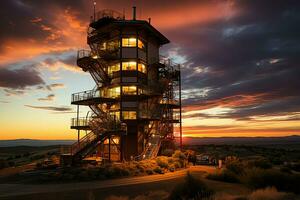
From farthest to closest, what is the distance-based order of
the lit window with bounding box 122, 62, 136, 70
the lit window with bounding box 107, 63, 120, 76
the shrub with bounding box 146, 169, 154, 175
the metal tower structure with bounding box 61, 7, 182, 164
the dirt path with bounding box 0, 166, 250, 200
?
1. the lit window with bounding box 107, 63, 120, 76
2. the lit window with bounding box 122, 62, 136, 70
3. the metal tower structure with bounding box 61, 7, 182, 164
4. the shrub with bounding box 146, 169, 154, 175
5. the dirt path with bounding box 0, 166, 250, 200

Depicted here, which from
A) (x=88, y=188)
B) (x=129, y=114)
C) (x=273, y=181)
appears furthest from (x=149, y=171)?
(x=273, y=181)

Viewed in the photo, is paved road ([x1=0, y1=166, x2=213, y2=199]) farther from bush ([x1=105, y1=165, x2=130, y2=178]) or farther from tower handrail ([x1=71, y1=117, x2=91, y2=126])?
tower handrail ([x1=71, y1=117, x2=91, y2=126])

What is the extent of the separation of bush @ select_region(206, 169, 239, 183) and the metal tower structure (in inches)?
457

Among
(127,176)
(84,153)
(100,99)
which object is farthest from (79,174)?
(100,99)

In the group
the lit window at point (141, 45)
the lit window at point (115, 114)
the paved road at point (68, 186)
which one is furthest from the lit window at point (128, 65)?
the paved road at point (68, 186)

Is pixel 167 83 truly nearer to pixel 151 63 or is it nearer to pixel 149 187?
pixel 151 63

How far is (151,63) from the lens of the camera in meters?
38.7

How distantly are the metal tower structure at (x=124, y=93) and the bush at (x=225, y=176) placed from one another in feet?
38.1

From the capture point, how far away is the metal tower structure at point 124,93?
33.2 metres

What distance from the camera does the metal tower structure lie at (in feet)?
109

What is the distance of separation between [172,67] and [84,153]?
1893cm

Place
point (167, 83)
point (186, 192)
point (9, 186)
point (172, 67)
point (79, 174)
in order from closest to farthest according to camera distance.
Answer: point (186, 192) → point (9, 186) → point (79, 174) → point (167, 83) → point (172, 67)

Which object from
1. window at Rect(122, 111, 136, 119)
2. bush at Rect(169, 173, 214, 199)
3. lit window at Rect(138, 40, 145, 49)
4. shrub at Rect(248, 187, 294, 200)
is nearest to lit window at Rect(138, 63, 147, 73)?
lit window at Rect(138, 40, 145, 49)

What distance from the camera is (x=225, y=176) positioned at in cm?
2080
